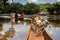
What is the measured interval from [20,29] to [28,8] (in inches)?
14.8

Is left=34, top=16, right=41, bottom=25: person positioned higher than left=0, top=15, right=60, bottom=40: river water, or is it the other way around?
left=34, top=16, right=41, bottom=25: person

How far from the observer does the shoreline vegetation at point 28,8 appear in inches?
121

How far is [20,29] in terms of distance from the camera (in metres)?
3.03

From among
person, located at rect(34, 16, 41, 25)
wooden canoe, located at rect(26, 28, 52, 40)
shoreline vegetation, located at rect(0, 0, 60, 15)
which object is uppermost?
shoreline vegetation, located at rect(0, 0, 60, 15)

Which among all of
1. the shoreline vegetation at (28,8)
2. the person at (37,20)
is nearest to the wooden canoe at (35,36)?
the person at (37,20)

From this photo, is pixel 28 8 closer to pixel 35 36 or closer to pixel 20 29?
pixel 20 29

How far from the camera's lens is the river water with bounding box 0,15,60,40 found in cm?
297

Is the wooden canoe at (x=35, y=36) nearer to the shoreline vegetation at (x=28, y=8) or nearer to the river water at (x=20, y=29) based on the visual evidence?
the river water at (x=20, y=29)

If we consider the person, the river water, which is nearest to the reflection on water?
the river water

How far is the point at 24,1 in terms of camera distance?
3.09 meters

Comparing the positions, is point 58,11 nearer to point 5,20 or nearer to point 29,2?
point 29,2

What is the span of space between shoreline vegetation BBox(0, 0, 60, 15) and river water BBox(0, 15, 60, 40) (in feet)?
0.54

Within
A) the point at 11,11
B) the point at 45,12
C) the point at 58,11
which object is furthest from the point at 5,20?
the point at 58,11

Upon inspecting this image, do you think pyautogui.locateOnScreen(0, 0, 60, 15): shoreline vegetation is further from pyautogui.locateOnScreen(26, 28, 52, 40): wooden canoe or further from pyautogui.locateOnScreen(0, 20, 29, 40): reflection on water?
pyautogui.locateOnScreen(26, 28, 52, 40): wooden canoe
